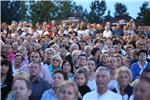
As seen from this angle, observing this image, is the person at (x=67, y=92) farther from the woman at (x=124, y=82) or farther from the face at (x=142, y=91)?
the woman at (x=124, y=82)

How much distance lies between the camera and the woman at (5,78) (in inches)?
207

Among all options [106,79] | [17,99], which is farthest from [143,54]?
[17,99]

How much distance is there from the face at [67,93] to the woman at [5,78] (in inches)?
51.7

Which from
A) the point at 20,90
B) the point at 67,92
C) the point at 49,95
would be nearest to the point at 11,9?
the point at 49,95

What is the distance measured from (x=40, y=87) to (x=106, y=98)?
4.31ft

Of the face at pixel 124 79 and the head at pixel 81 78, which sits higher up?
the head at pixel 81 78

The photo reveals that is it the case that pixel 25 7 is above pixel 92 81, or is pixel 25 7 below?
above

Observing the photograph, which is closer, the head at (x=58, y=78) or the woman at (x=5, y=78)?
the woman at (x=5, y=78)

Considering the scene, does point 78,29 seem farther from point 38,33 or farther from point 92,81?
point 92,81

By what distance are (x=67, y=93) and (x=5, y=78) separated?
1.78 metres

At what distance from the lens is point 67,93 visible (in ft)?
13.4

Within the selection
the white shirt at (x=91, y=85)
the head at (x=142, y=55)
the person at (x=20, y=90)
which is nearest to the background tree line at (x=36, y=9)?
the head at (x=142, y=55)

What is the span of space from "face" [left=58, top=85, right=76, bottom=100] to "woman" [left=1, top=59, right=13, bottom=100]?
1313 mm

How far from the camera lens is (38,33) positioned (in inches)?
634
